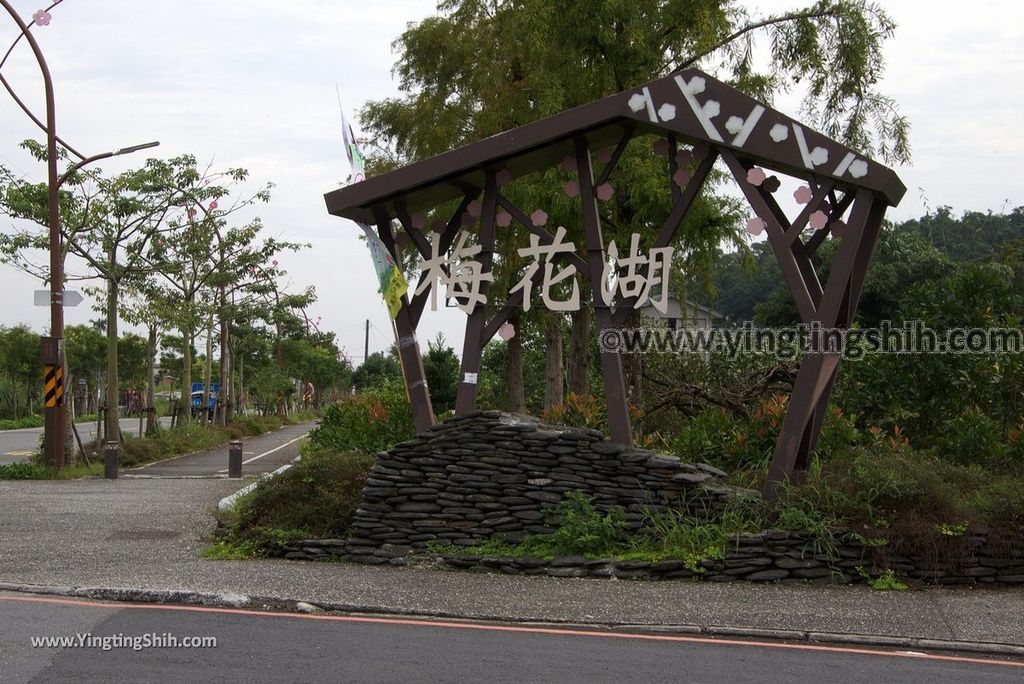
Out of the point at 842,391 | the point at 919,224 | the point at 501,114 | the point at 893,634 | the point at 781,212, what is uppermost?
the point at 919,224

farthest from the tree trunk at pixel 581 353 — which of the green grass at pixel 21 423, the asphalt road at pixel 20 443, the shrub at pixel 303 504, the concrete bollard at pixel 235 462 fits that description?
the green grass at pixel 21 423

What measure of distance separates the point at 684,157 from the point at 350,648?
590 centimetres

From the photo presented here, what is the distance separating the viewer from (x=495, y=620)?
323 inches

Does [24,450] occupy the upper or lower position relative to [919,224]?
lower

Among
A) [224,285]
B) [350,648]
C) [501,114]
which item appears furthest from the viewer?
[224,285]

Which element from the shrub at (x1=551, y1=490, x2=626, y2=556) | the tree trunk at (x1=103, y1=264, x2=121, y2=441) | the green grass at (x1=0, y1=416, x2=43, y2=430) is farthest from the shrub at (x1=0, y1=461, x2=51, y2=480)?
the green grass at (x1=0, y1=416, x2=43, y2=430)

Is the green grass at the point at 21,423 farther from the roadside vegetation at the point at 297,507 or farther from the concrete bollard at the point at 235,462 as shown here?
the roadside vegetation at the point at 297,507

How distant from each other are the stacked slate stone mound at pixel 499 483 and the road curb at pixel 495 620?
1855 mm

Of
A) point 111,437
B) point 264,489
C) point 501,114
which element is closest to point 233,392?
point 111,437

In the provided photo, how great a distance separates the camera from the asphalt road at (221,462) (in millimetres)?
20578

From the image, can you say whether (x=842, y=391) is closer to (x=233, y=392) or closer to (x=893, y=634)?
(x=893, y=634)

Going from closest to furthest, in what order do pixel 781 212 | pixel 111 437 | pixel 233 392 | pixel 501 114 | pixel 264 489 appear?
pixel 781 212 → pixel 264 489 → pixel 501 114 → pixel 111 437 → pixel 233 392

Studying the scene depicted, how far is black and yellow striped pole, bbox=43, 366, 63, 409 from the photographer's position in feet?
62.7

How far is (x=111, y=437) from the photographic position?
22562mm
